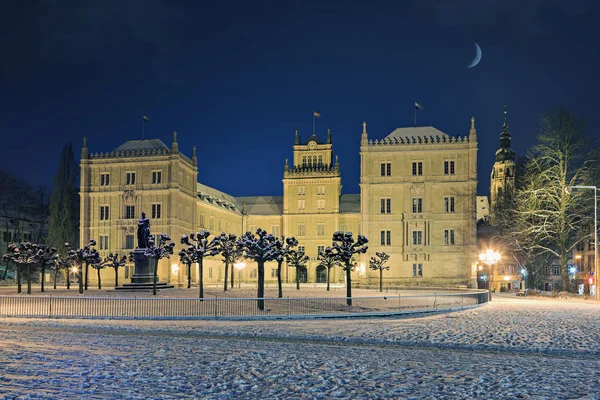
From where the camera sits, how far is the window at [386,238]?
74.6 m

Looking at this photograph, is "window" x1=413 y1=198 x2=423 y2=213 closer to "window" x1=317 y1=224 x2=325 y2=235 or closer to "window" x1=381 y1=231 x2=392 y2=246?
"window" x1=381 y1=231 x2=392 y2=246

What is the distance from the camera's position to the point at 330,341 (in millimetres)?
19797

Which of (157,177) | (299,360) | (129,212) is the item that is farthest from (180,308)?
(129,212)

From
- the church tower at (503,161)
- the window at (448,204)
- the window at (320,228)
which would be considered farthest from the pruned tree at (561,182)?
the church tower at (503,161)

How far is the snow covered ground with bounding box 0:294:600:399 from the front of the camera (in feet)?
39.1

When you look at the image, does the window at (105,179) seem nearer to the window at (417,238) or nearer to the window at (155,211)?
the window at (155,211)

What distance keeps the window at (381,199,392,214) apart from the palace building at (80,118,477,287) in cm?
12

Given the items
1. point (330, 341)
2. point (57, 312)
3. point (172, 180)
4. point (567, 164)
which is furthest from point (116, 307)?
point (172, 180)

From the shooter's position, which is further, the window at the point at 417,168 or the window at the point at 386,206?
the window at the point at 386,206

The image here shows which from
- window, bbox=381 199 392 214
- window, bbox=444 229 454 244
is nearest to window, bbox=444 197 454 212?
window, bbox=444 229 454 244

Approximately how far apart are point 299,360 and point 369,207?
2376 inches

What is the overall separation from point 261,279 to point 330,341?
15.3 meters

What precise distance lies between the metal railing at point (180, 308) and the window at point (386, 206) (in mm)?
40735

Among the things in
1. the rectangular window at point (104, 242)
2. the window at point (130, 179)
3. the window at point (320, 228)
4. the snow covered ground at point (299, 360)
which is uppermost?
the window at point (130, 179)
